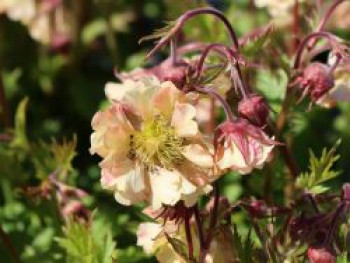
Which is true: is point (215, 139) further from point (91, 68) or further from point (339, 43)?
point (91, 68)

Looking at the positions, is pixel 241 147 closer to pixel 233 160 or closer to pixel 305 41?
pixel 233 160

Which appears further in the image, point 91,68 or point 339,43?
point 91,68

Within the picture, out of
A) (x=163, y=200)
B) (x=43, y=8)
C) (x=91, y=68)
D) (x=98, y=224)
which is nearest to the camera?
(x=163, y=200)

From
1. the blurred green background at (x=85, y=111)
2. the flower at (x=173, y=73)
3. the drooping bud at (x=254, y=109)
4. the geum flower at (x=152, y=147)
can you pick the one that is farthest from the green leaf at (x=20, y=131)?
the drooping bud at (x=254, y=109)

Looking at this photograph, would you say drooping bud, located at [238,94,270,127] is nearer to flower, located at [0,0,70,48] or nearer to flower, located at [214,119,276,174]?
flower, located at [214,119,276,174]

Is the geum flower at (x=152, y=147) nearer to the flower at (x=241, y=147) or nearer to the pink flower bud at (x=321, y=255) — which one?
the flower at (x=241, y=147)

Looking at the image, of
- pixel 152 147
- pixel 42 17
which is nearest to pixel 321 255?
pixel 152 147

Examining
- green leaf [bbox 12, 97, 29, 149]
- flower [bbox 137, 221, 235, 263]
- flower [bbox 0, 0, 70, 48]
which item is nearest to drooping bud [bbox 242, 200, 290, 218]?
flower [bbox 137, 221, 235, 263]

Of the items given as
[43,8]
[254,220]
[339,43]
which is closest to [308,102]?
[339,43]
